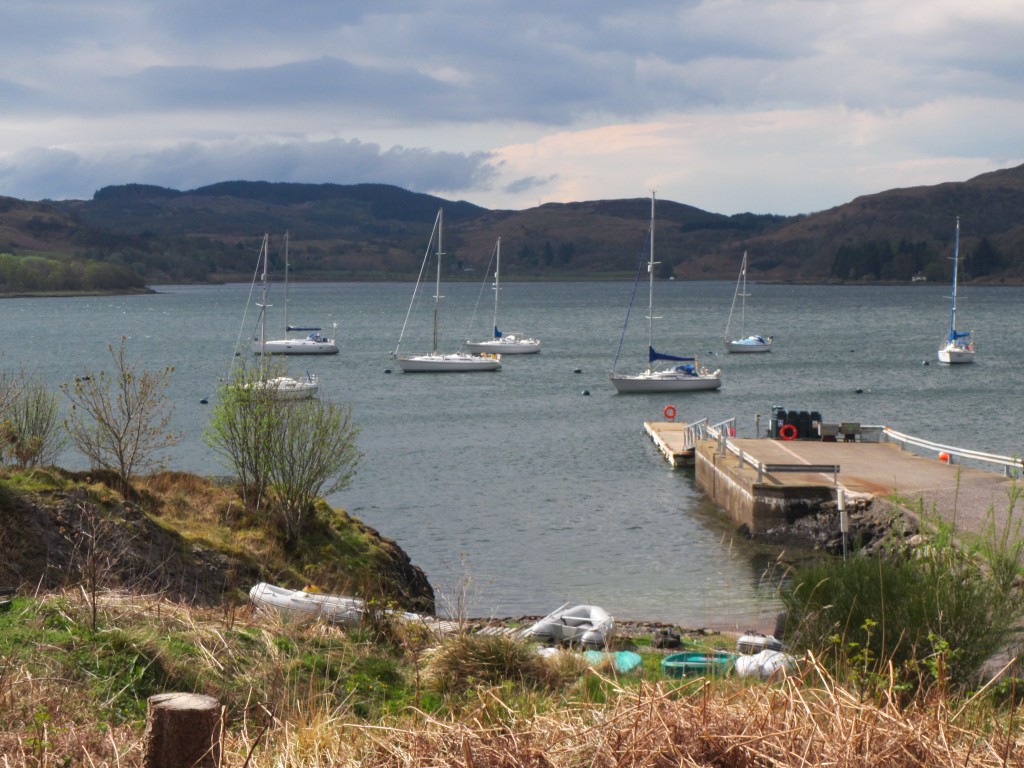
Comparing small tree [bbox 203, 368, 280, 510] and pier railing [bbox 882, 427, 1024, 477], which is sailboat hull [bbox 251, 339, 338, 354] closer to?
pier railing [bbox 882, 427, 1024, 477]

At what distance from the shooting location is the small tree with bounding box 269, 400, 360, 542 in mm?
21062

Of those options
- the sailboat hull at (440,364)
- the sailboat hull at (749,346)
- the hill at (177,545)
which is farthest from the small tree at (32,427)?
the sailboat hull at (749,346)

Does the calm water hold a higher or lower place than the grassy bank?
lower

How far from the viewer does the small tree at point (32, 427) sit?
2219cm

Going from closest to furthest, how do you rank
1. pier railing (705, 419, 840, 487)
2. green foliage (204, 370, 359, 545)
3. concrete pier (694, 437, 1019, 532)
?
1. green foliage (204, 370, 359, 545)
2. concrete pier (694, 437, 1019, 532)
3. pier railing (705, 419, 840, 487)

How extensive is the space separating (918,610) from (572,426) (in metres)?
39.2

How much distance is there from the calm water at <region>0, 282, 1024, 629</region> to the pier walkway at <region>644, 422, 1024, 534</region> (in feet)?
3.36

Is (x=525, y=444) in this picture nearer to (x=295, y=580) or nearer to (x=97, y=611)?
(x=295, y=580)

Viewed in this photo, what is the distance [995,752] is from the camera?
422cm

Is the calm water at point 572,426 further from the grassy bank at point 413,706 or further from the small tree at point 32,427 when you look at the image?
the small tree at point 32,427

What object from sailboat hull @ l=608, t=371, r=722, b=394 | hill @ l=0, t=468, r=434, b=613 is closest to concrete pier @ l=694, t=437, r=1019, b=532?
hill @ l=0, t=468, r=434, b=613

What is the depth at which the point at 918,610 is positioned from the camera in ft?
27.9

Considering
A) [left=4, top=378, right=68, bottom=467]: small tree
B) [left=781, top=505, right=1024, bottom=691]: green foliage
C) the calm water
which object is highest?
[left=781, top=505, right=1024, bottom=691]: green foliage

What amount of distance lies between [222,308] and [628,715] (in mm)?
171813
